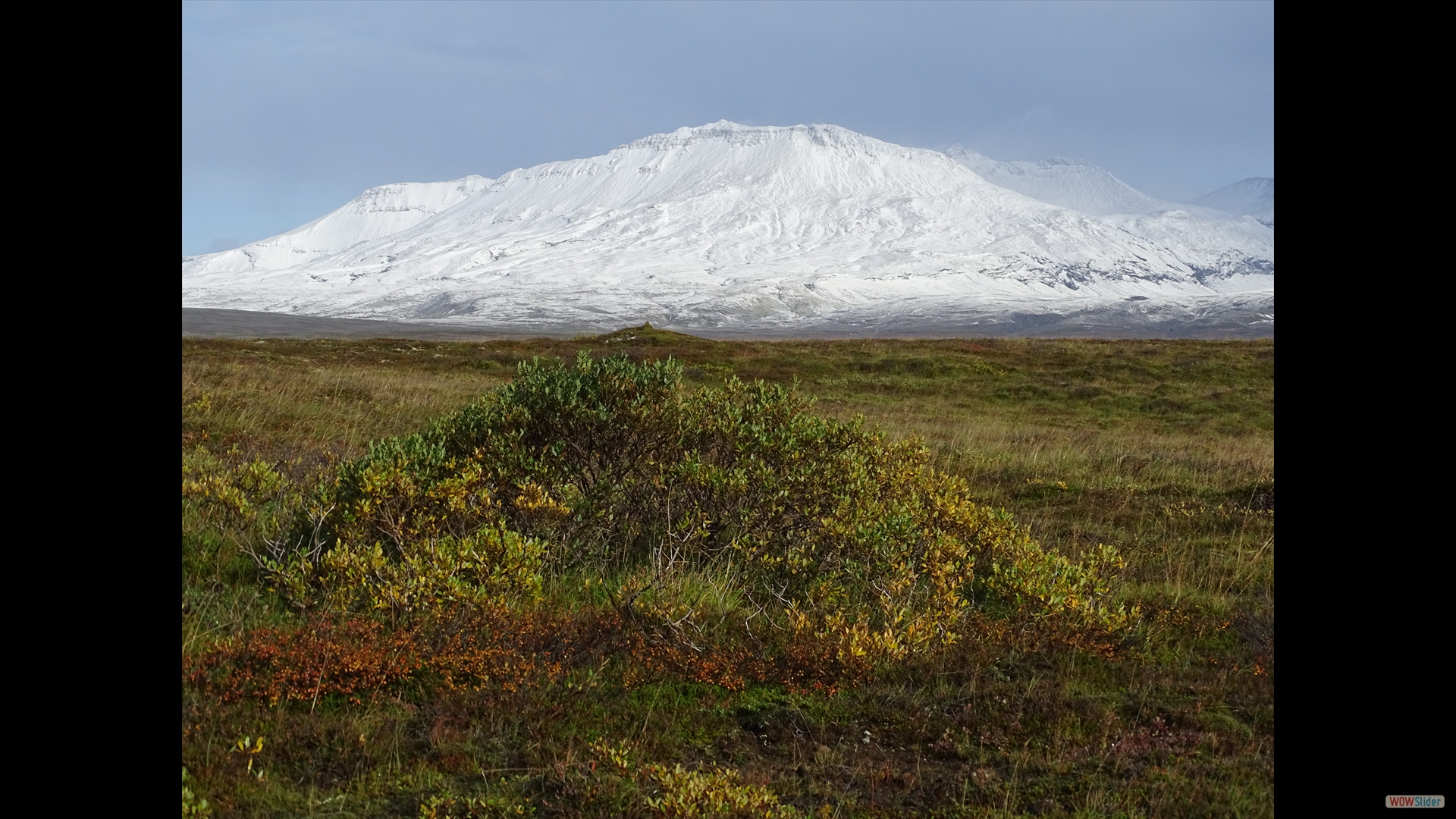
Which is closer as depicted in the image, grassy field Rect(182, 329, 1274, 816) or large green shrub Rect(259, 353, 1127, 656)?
→ grassy field Rect(182, 329, 1274, 816)

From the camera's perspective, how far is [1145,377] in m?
36.8

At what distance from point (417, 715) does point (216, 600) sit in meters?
1.86
